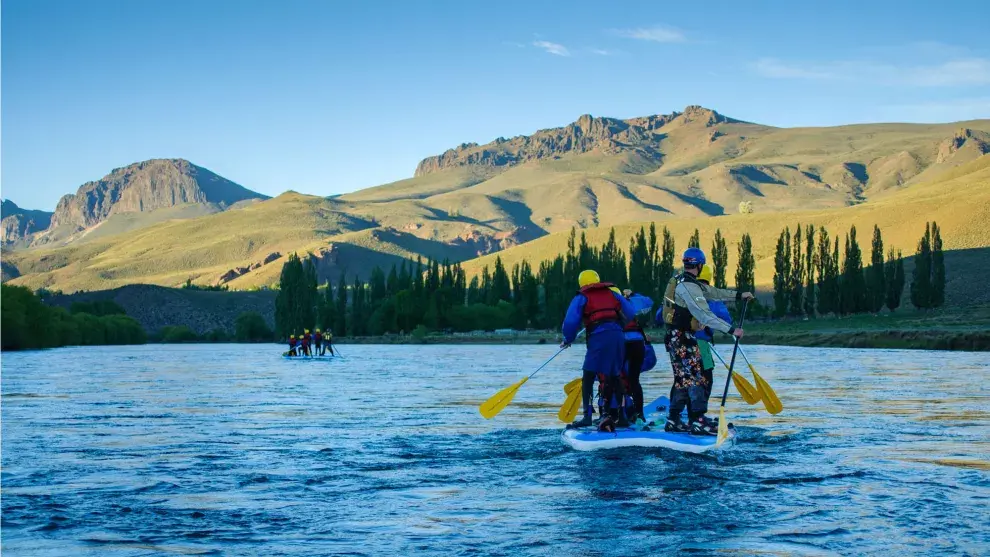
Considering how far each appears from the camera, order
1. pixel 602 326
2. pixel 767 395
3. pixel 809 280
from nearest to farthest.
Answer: pixel 602 326 < pixel 767 395 < pixel 809 280

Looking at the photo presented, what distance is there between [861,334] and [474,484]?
287ft

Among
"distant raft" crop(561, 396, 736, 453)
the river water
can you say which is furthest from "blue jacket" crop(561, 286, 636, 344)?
the river water

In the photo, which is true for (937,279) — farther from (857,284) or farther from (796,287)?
(796,287)

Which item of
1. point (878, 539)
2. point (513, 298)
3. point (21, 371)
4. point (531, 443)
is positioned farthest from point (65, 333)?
point (878, 539)

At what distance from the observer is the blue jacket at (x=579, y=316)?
1917cm

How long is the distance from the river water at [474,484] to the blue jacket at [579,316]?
2.08m

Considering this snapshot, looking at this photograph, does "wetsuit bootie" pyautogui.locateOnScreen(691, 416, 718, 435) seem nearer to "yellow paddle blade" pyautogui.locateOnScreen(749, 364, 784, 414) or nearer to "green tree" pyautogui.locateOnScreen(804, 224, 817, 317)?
"yellow paddle blade" pyautogui.locateOnScreen(749, 364, 784, 414)

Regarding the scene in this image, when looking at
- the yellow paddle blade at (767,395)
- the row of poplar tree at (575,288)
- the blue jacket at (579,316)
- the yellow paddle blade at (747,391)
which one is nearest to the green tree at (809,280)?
the row of poplar tree at (575,288)

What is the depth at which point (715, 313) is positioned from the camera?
19250mm

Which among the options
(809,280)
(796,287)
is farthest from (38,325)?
(809,280)

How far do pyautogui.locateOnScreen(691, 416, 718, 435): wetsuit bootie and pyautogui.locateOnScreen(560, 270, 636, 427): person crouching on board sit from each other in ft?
4.54

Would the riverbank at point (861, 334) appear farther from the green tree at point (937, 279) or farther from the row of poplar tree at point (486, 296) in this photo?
the green tree at point (937, 279)

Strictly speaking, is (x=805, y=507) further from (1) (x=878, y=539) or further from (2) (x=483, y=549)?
(2) (x=483, y=549)

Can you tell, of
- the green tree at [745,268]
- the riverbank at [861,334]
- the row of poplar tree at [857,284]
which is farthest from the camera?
the green tree at [745,268]
